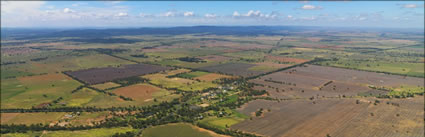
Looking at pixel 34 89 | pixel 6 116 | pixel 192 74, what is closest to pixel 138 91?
pixel 192 74

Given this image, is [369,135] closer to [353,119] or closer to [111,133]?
[353,119]

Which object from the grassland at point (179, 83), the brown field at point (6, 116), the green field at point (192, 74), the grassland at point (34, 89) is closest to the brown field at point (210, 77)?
the green field at point (192, 74)

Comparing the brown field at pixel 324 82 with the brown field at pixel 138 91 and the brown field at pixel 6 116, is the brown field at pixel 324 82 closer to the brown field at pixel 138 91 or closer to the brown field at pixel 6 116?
the brown field at pixel 138 91

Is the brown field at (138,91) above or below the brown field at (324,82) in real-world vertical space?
below

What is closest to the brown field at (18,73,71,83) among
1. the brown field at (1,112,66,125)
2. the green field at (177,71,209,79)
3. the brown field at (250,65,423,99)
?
the green field at (177,71,209,79)

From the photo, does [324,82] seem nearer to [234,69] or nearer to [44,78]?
[234,69]

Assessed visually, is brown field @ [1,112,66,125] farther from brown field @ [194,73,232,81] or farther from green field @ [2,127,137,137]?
brown field @ [194,73,232,81]

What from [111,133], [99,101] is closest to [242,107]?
[111,133]
